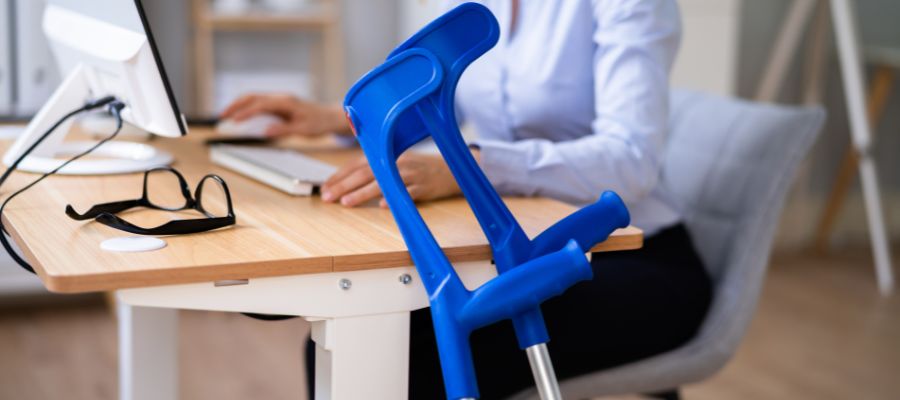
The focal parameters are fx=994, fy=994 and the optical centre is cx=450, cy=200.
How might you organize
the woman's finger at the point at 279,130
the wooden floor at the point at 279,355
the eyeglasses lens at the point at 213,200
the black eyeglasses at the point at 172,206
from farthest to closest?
the wooden floor at the point at 279,355 → the woman's finger at the point at 279,130 → the eyeglasses lens at the point at 213,200 → the black eyeglasses at the point at 172,206

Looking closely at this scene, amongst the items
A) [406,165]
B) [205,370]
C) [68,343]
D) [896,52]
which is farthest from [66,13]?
[896,52]

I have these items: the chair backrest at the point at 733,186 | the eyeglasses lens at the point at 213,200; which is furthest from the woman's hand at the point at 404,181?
the chair backrest at the point at 733,186

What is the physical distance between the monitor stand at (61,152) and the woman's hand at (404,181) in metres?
0.32

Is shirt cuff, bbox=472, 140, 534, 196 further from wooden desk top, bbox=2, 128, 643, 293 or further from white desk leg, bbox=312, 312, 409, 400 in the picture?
white desk leg, bbox=312, 312, 409, 400

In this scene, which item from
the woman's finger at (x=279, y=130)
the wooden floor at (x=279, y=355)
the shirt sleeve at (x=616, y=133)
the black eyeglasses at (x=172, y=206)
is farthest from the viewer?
the wooden floor at (x=279, y=355)

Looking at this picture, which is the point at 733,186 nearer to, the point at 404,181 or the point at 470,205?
the point at 404,181

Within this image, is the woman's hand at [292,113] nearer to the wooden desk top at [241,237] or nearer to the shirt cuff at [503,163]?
the wooden desk top at [241,237]

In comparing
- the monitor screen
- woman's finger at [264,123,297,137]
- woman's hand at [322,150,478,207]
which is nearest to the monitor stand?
the monitor screen

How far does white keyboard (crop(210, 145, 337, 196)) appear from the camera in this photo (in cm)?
117

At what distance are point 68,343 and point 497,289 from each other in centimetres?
199

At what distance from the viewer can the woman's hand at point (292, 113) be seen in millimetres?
1561

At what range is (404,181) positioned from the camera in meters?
1.10

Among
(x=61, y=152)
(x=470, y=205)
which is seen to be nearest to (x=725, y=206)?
(x=470, y=205)

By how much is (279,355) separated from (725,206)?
139cm
